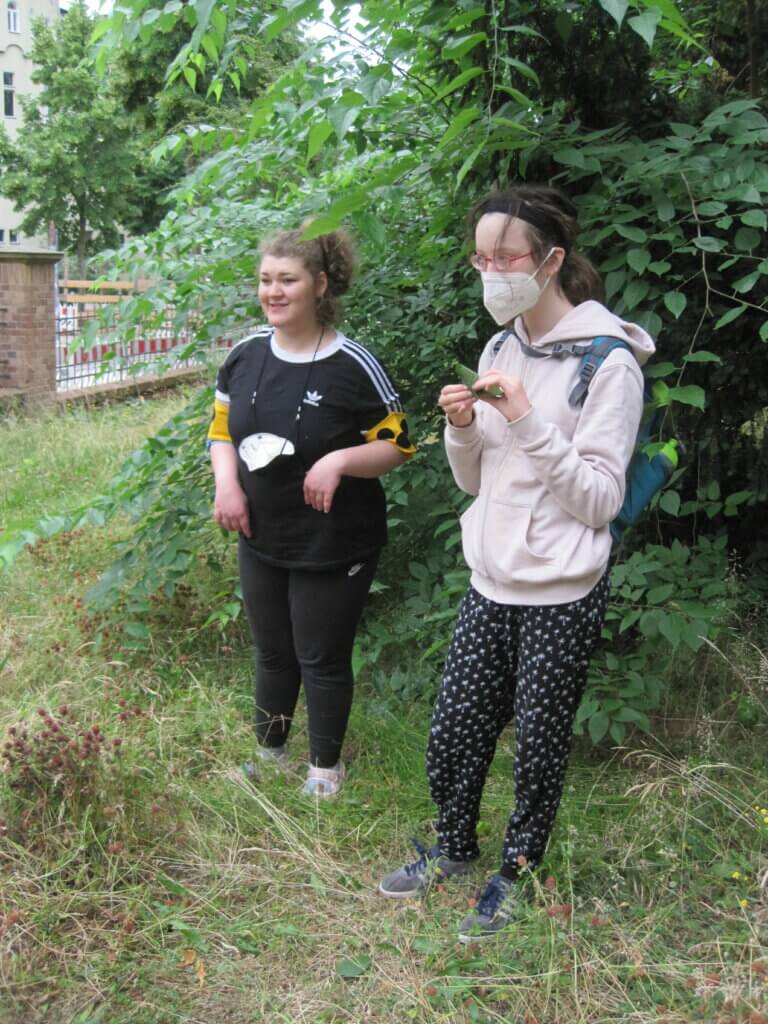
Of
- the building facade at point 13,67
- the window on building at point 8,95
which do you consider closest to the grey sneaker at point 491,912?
the building facade at point 13,67

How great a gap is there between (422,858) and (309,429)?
122 centimetres

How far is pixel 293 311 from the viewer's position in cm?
301

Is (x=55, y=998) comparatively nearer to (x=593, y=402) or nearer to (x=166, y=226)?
(x=593, y=402)

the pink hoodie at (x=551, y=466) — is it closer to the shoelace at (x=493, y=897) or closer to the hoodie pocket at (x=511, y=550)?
the hoodie pocket at (x=511, y=550)

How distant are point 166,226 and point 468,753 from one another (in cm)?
270

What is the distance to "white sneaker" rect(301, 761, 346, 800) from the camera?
10.6 ft

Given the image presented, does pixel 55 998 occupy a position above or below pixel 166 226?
below

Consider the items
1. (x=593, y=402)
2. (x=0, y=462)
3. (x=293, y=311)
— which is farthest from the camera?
(x=0, y=462)

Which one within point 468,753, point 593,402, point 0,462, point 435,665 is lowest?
point 0,462

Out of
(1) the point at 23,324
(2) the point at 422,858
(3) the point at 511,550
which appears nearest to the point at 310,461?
(3) the point at 511,550

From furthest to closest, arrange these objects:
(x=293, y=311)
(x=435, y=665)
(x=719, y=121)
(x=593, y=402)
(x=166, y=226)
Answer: (x=166, y=226) → (x=435, y=665) → (x=293, y=311) → (x=719, y=121) → (x=593, y=402)

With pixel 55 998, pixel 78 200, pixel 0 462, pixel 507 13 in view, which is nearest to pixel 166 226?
pixel 507 13

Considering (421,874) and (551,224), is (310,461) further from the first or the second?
(421,874)

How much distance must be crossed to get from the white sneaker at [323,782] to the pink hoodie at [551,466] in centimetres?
108
